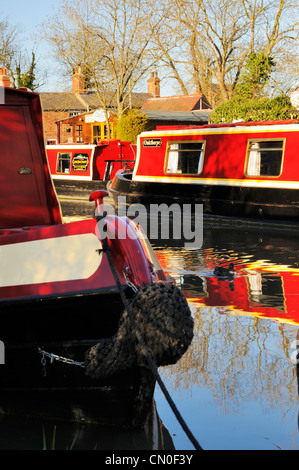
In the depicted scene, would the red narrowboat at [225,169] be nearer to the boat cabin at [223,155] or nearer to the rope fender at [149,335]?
the boat cabin at [223,155]

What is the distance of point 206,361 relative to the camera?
5.30 metres

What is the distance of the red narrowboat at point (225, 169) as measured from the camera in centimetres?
1359

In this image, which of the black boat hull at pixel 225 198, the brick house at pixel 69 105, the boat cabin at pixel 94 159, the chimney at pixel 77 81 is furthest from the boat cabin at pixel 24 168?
the brick house at pixel 69 105

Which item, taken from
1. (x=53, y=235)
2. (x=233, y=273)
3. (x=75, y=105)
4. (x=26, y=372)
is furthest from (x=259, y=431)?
(x=75, y=105)

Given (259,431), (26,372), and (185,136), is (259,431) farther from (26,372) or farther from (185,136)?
(185,136)

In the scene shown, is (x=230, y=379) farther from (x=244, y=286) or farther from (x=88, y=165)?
(x=88, y=165)

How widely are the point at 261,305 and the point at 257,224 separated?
7.09 metres

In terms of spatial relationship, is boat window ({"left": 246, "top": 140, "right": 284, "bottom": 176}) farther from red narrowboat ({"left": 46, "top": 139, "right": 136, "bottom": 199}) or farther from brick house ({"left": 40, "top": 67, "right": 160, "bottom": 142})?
brick house ({"left": 40, "top": 67, "right": 160, "bottom": 142})

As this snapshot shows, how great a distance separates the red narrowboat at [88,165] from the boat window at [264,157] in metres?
7.81

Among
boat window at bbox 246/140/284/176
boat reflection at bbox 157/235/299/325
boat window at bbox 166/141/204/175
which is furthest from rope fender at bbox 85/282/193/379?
boat window at bbox 166/141/204/175

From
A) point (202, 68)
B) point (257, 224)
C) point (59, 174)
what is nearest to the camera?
point (257, 224)

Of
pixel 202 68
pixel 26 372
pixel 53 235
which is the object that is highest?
pixel 202 68

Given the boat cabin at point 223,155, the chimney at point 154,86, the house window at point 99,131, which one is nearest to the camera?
the boat cabin at point 223,155

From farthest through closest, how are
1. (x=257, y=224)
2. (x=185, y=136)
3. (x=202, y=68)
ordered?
(x=202, y=68) < (x=185, y=136) < (x=257, y=224)
